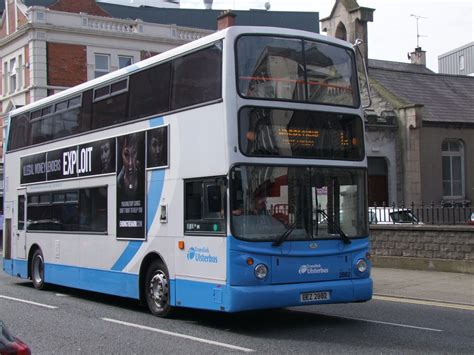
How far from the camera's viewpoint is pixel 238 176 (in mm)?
8938

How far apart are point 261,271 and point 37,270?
767 centimetres

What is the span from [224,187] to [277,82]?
170 centimetres

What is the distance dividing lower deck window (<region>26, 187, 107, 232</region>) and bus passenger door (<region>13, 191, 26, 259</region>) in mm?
302

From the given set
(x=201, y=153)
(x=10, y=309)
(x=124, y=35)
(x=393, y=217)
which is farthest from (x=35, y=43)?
(x=201, y=153)

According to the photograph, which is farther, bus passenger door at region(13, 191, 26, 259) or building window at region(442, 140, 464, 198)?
building window at region(442, 140, 464, 198)

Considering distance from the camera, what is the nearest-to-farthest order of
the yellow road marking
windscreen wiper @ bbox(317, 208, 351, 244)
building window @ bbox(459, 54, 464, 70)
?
windscreen wiper @ bbox(317, 208, 351, 244) → the yellow road marking → building window @ bbox(459, 54, 464, 70)

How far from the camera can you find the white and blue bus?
9.00m

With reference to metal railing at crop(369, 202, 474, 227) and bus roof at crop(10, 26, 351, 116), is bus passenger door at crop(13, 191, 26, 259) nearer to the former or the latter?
bus roof at crop(10, 26, 351, 116)

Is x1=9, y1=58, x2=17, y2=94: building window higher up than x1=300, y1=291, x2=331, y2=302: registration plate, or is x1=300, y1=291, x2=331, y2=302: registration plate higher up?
x1=9, y1=58, x2=17, y2=94: building window

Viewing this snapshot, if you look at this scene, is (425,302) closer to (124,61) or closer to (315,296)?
(315,296)

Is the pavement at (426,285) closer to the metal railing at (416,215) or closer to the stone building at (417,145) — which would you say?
the metal railing at (416,215)

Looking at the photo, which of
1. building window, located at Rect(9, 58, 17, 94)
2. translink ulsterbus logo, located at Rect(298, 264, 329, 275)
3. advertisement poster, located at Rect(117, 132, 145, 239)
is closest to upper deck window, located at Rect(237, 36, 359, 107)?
translink ulsterbus logo, located at Rect(298, 264, 329, 275)

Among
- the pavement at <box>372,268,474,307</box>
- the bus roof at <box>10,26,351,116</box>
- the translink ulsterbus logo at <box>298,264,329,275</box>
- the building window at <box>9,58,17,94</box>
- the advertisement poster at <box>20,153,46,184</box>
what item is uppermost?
the building window at <box>9,58,17,94</box>

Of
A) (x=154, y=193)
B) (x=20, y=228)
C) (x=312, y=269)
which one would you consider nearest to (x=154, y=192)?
(x=154, y=193)
